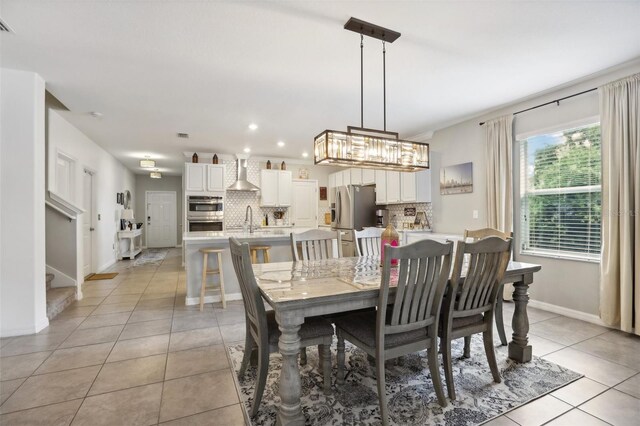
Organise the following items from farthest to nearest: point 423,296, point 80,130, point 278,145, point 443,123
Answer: point 278,145
point 80,130
point 443,123
point 423,296

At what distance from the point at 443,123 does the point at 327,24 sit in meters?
3.11

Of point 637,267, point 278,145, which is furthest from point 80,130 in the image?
point 637,267

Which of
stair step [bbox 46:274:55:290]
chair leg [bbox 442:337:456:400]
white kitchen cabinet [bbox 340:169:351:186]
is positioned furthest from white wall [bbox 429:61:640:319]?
stair step [bbox 46:274:55:290]

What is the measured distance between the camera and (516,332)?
2.45m

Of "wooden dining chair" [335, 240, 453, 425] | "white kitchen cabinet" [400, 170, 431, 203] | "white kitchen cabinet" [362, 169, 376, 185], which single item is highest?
→ "white kitchen cabinet" [362, 169, 376, 185]

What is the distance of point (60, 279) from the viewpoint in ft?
13.7

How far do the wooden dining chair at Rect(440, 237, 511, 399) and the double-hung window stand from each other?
212cm

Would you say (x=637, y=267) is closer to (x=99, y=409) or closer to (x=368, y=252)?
(x=368, y=252)

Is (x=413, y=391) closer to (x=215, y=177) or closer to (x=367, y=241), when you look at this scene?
(x=367, y=241)

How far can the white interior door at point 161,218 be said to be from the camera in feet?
34.1

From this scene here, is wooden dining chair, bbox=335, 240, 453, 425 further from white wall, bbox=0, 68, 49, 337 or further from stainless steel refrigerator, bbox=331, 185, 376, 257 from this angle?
stainless steel refrigerator, bbox=331, 185, 376, 257

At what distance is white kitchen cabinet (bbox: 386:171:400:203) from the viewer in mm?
5587

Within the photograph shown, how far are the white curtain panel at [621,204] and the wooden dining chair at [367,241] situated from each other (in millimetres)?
2267

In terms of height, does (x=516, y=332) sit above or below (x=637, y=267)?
below
